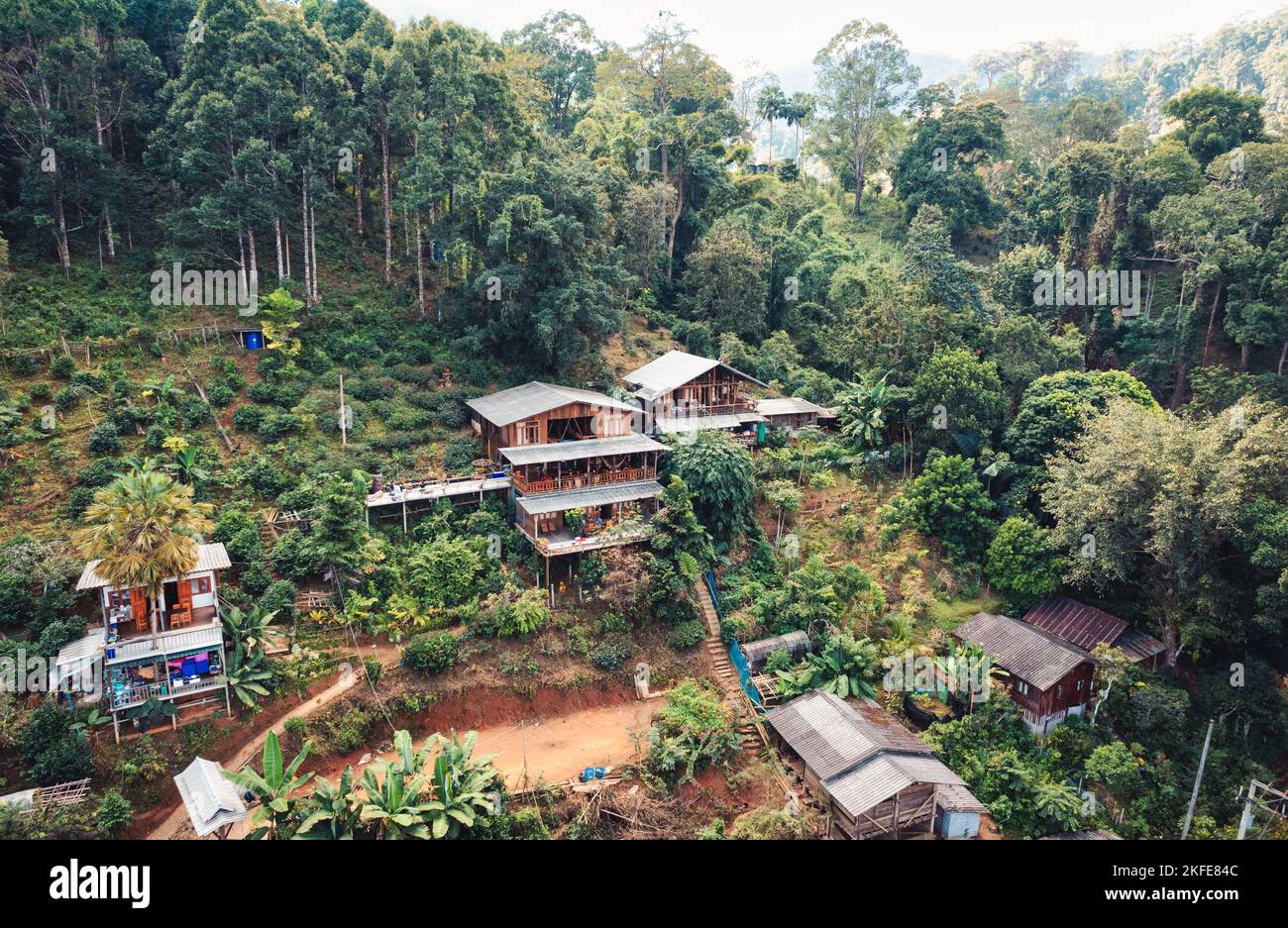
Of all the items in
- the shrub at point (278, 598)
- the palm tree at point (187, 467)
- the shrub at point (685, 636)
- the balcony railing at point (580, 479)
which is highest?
the palm tree at point (187, 467)

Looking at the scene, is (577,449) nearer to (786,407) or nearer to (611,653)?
(611,653)

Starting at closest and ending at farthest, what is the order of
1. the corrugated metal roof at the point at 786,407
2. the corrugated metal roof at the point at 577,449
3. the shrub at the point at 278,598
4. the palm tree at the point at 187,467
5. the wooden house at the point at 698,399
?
the shrub at the point at 278,598 → the palm tree at the point at 187,467 → the corrugated metal roof at the point at 577,449 → the wooden house at the point at 698,399 → the corrugated metal roof at the point at 786,407

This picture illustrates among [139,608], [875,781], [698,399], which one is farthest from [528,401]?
[875,781]

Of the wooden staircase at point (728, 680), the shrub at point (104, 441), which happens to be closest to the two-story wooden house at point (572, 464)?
the wooden staircase at point (728, 680)

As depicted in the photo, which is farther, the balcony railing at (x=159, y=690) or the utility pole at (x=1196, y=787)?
the utility pole at (x=1196, y=787)

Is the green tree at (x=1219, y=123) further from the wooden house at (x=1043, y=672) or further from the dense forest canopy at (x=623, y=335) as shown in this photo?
the wooden house at (x=1043, y=672)

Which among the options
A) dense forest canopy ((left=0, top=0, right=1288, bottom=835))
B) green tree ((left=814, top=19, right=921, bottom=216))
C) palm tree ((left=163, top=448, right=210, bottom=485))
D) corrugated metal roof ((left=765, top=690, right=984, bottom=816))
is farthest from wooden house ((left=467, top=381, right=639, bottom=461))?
green tree ((left=814, top=19, right=921, bottom=216))

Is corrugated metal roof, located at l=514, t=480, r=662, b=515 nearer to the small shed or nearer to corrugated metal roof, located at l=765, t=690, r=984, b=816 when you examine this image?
the small shed
